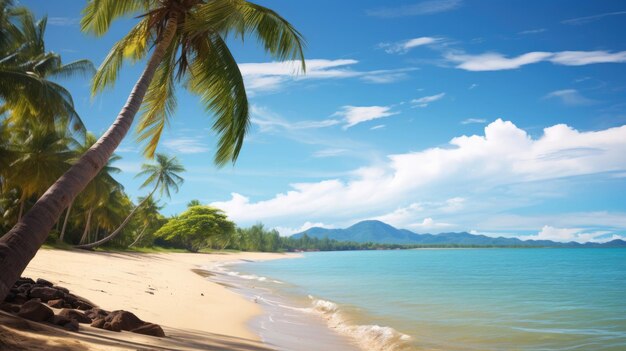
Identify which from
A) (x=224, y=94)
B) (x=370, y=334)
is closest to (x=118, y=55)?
(x=224, y=94)

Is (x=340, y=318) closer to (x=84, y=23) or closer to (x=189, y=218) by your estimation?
(x=84, y=23)

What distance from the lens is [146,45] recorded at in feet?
33.8

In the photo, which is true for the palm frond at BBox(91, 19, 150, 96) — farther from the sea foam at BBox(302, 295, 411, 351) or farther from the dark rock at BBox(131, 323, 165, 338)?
the sea foam at BBox(302, 295, 411, 351)

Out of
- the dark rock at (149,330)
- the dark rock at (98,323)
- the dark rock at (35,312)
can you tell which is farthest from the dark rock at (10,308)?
the dark rock at (149,330)

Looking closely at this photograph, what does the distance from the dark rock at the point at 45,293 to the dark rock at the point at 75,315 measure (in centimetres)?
104

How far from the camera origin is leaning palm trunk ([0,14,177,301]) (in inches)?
175

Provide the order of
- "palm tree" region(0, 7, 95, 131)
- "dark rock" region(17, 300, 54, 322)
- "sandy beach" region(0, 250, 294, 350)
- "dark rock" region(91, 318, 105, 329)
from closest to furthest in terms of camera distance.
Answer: "sandy beach" region(0, 250, 294, 350) → "dark rock" region(17, 300, 54, 322) → "dark rock" region(91, 318, 105, 329) → "palm tree" region(0, 7, 95, 131)

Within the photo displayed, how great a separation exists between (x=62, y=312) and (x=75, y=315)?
212 millimetres

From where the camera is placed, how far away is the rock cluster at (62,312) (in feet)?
17.1

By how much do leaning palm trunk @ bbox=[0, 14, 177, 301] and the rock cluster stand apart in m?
0.87

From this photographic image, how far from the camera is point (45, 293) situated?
22.7 ft

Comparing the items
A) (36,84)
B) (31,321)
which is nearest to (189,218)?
(36,84)

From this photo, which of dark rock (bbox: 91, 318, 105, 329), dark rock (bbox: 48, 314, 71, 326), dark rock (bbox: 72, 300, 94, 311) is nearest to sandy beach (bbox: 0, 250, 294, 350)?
dark rock (bbox: 91, 318, 105, 329)

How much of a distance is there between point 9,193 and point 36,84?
903 inches
